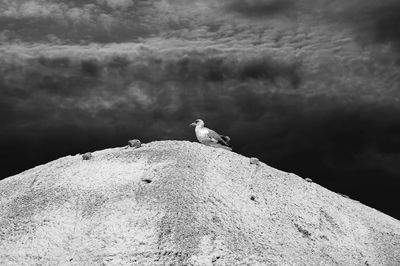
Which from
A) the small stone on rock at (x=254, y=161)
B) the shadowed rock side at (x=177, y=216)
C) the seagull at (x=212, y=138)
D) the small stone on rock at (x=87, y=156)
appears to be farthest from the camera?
the seagull at (x=212, y=138)

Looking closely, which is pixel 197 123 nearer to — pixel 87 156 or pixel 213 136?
pixel 213 136

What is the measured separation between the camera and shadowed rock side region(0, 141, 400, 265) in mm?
11484

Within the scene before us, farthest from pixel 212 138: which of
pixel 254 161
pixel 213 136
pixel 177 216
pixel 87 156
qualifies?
pixel 177 216

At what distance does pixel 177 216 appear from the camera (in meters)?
11.8

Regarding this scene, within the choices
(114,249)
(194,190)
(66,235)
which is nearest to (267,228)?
(194,190)

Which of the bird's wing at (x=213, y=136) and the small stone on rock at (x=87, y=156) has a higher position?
the small stone on rock at (x=87, y=156)

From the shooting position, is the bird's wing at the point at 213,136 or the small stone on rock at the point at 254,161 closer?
the small stone on rock at the point at 254,161

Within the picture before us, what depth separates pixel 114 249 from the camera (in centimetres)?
1145

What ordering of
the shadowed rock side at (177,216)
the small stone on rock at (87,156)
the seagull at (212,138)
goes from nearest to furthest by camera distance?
the shadowed rock side at (177,216), the small stone on rock at (87,156), the seagull at (212,138)

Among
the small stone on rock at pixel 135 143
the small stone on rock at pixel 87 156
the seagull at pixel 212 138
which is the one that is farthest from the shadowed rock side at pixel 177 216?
the seagull at pixel 212 138

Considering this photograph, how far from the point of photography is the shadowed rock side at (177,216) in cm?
1148

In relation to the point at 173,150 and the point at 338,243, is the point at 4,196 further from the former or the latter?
the point at 338,243

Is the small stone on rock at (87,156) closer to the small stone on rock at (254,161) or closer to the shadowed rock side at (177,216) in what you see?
the shadowed rock side at (177,216)

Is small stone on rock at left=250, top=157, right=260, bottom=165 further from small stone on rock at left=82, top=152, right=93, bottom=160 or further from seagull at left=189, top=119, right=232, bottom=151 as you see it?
small stone on rock at left=82, top=152, right=93, bottom=160
